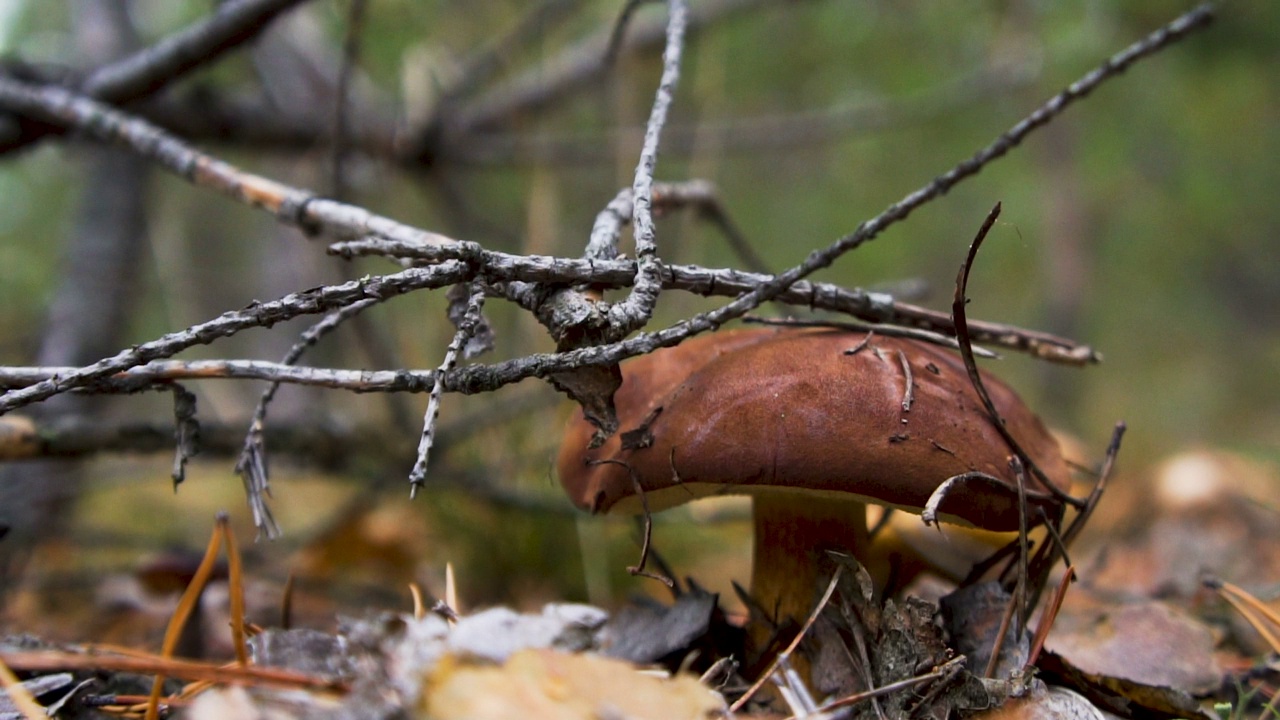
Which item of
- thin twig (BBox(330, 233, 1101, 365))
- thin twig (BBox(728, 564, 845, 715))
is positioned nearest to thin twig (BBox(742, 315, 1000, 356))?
thin twig (BBox(330, 233, 1101, 365))

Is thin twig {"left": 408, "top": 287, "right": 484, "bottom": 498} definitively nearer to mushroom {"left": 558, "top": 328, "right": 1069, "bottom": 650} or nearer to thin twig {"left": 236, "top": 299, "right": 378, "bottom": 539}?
thin twig {"left": 236, "top": 299, "right": 378, "bottom": 539}

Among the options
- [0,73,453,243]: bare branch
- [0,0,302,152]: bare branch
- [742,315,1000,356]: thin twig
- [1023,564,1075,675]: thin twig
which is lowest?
[1023,564,1075,675]: thin twig

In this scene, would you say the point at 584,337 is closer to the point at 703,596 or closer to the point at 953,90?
the point at 703,596

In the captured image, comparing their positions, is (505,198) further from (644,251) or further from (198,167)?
(644,251)

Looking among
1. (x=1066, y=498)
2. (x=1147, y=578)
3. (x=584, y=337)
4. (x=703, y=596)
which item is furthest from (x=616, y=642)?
(x=1147, y=578)

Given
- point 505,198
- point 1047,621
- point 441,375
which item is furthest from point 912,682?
point 505,198
